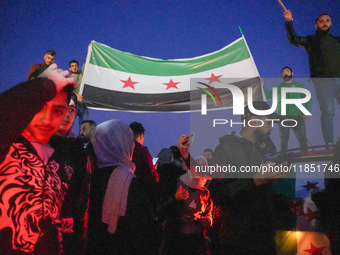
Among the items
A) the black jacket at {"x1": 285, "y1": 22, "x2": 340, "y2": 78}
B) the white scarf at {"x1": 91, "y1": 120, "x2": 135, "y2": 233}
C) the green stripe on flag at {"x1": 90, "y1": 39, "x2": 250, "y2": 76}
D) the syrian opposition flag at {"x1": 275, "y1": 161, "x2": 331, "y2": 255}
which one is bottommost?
the syrian opposition flag at {"x1": 275, "y1": 161, "x2": 331, "y2": 255}

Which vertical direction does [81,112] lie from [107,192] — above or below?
above

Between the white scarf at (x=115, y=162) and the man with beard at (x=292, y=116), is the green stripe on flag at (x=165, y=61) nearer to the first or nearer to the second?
the man with beard at (x=292, y=116)

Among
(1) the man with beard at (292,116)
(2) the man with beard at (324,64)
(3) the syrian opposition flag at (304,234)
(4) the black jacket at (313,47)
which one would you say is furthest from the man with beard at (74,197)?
(4) the black jacket at (313,47)

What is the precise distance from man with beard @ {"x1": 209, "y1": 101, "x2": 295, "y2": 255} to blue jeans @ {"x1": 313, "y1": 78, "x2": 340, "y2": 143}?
1760 mm

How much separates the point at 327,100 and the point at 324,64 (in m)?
0.50

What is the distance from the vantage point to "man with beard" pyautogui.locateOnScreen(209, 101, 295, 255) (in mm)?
2096

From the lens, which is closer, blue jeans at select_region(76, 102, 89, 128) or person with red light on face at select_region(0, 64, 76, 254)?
person with red light on face at select_region(0, 64, 76, 254)

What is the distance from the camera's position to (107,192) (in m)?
1.98

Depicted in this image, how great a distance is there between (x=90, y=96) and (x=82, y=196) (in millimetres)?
4022

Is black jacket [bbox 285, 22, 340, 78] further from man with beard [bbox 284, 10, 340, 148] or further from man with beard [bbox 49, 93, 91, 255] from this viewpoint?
man with beard [bbox 49, 93, 91, 255]

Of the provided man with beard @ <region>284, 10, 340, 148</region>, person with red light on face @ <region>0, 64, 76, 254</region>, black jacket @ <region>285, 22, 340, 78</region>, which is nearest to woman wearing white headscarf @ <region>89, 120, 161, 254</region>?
person with red light on face @ <region>0, 64, 76, 254</region>

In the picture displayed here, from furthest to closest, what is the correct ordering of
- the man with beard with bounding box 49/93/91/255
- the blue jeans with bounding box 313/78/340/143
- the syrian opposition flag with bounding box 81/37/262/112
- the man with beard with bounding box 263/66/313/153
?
the syrian opposition flag with bounding box 81/37/262/112 → the man with beard with bounding box 263/66/313/153 → the blue jeans with bounding box 313/78/340/143 → the man with beard with bounding box 49/93/91/255

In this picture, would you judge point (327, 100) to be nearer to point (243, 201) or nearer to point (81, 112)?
point (243, 201)

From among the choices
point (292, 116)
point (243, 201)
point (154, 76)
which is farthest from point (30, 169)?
point (154, 76)
